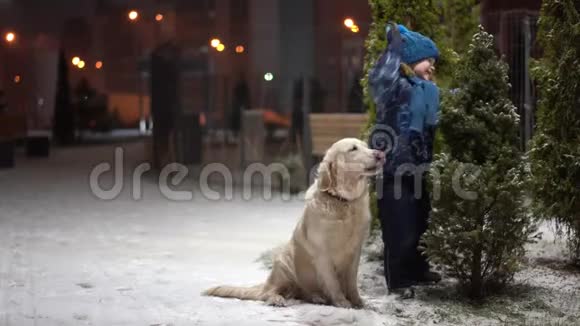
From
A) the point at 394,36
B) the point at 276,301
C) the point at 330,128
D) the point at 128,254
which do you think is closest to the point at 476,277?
the point at 276,301

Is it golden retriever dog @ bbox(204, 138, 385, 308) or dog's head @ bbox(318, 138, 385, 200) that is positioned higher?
dog's head @ bbox(318, 138, 385, 200)

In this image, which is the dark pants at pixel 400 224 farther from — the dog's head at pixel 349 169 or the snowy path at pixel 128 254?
the snowy path at pixel 128 254

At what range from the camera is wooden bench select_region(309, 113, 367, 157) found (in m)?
9.72

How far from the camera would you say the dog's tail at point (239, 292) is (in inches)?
178

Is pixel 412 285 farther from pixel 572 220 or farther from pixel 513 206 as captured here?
pixel 572 220

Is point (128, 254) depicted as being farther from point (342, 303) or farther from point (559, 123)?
point (559, 123)

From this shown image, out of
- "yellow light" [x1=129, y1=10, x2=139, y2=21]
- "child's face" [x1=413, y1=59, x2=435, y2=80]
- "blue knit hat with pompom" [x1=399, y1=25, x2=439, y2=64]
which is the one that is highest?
"yellow light" [x1=129, y1=10, x2=139, y2=21]

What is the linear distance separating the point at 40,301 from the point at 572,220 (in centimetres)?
383

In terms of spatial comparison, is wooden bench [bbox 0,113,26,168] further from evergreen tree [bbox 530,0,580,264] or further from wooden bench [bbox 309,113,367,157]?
evergreen tree [bbox 530,0,580,264]

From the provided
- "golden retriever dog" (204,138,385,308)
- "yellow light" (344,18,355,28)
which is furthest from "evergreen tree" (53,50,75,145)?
"golden retriever dog" (204,138,385,308)

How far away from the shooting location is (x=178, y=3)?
11.8 meters

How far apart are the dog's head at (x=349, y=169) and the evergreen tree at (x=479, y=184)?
1.47 feet

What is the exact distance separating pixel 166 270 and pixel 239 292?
1.11 meters

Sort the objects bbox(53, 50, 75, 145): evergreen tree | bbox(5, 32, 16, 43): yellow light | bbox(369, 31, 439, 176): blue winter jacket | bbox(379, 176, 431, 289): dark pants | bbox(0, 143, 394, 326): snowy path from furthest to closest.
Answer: bbox(53, 50, 75, 145): evergreen tree, bbox(5, 32, 16, 43): yellow light, bbox(379, 176, 431, 289): dark pants, bbox(369, 31, 439, 176): blue winter jacket, bbox(0, 143, 394, 326): snowy path
